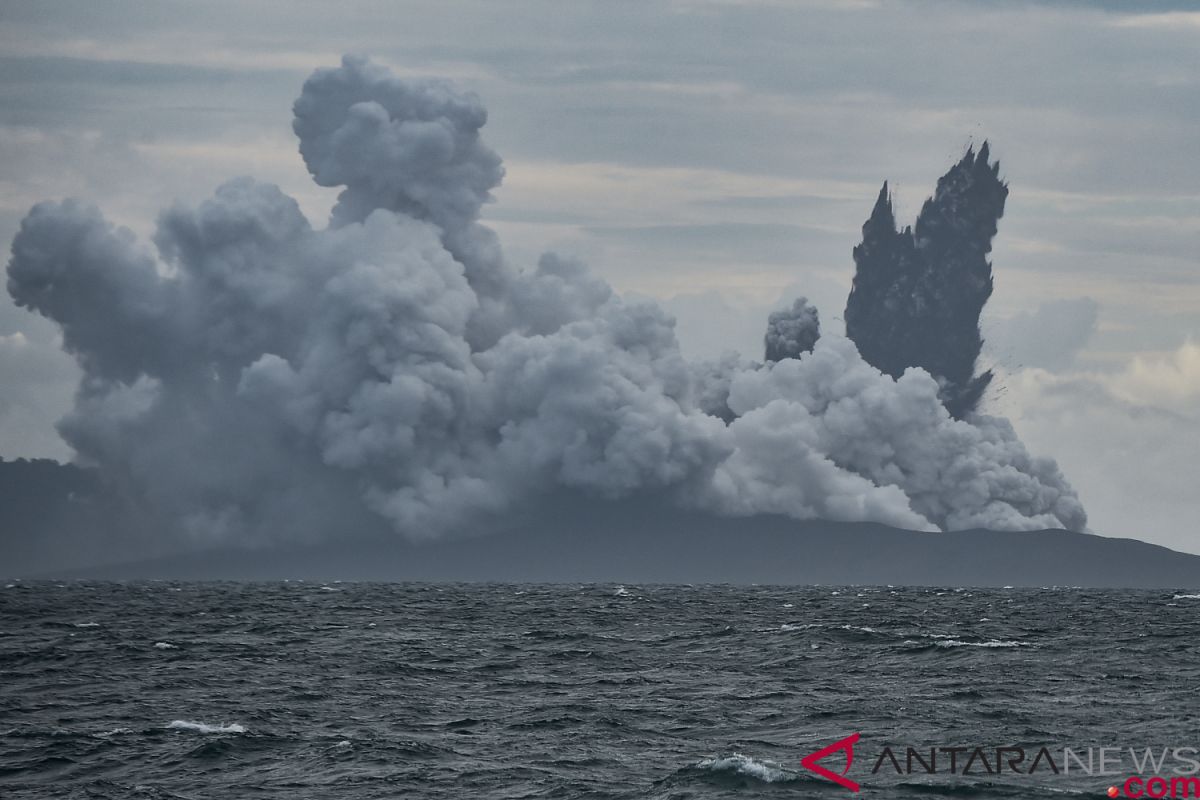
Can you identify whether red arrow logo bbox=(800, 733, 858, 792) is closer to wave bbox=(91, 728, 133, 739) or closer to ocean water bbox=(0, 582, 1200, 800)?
ocean water bbox=(0, 582, 1200, 800)

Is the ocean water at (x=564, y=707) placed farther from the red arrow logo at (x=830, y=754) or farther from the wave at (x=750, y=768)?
the red arrow logo at (x=830, y=754)

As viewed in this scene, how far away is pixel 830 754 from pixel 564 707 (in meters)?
14.7

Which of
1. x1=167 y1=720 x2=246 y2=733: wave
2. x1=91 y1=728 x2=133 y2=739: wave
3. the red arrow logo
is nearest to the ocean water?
x1=167 y1=720 x2=246 y2=733: wave

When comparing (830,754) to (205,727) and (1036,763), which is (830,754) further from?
(205,727)

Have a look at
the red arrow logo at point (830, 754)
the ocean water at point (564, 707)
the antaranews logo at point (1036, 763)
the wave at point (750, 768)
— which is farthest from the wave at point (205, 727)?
the antaranews logo at point (1036, 763)

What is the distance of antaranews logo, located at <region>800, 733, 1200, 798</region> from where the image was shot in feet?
140

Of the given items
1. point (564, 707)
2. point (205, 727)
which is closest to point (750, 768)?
point (564, 707)

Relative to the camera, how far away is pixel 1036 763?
151 feet

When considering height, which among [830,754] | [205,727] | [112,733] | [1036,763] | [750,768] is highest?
[1036,763]

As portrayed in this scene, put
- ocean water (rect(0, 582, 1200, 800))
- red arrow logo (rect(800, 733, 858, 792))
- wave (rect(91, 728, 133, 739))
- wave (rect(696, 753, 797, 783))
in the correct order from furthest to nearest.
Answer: wave (rect(91, 728, 133, 739))
ocean water (rect(0, 582, 1200, 800))
wave (rect(696, 753, 797, 783))
red arrow logo (rect(800, 733, 858, 792))

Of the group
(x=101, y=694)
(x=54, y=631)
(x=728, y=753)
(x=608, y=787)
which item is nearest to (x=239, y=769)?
(x=608, y=787)

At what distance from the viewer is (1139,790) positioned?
135ft

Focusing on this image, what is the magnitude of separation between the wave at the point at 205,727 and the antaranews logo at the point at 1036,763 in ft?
66.5

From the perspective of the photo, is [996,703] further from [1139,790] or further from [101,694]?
[101,694]
